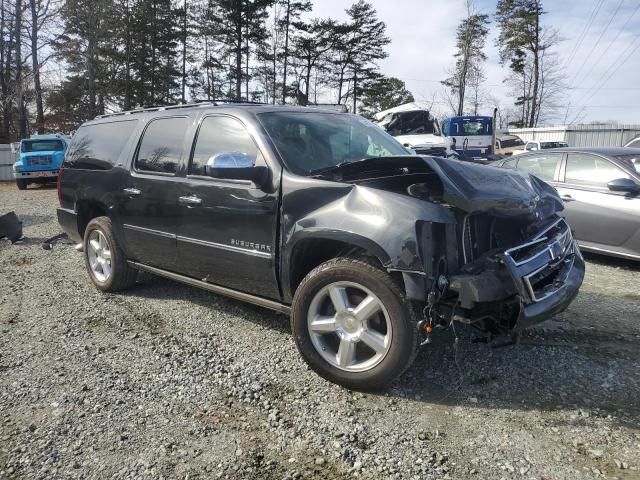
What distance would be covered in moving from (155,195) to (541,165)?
553 cm

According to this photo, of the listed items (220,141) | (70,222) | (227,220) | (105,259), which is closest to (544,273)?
(227,220)

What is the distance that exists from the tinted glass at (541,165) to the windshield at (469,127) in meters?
16.9

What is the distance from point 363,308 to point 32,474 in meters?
1.87

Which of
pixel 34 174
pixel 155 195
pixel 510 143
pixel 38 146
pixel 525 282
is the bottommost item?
pixel 34 174

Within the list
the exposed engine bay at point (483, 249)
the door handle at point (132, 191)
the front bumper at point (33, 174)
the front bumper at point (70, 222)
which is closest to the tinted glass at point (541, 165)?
the exposed engine bay at point (483, 249)

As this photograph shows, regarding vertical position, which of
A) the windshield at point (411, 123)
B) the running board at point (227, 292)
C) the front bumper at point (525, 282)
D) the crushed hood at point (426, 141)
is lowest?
the running board at point (227, 292)

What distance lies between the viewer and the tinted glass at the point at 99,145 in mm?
4891

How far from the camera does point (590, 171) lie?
21.6 feet

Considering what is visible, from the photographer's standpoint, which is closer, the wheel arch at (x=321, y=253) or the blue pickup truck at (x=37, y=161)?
the wheel arch at (x=321, y=253)

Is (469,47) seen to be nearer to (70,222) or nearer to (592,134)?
(592,134)

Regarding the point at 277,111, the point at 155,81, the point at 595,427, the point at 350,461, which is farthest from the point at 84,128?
the point at 155,81

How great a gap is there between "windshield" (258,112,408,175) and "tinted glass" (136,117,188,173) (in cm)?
88

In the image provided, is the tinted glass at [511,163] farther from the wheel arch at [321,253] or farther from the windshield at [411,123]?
the windshield at [411,123]

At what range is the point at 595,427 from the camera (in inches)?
105
